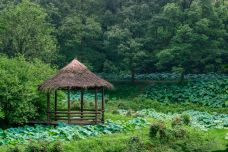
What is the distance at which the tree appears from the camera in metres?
38.8

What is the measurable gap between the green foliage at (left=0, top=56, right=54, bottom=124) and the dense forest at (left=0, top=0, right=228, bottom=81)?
11.2 m

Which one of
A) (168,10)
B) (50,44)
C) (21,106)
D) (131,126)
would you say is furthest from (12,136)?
(168,10)

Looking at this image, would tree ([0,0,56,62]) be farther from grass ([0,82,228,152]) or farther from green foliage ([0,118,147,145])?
green foliage ([0,118,147,145])

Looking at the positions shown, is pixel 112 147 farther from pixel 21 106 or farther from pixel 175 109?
pixel 175 109

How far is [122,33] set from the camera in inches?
1756

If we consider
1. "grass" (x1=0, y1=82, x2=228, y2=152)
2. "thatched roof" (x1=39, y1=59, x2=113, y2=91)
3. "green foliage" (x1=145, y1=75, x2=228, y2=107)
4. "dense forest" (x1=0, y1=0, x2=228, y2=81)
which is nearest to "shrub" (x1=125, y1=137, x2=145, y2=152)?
"grass" (x1=0, y1=82, x2=228, y2=152)

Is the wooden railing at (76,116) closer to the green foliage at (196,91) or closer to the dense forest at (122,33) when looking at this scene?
the dense forest at (122,33)

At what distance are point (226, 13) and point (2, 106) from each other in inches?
1046

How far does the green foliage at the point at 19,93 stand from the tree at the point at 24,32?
12.6 m

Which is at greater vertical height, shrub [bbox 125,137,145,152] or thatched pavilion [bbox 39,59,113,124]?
thatched pavilion [bbox 39,59,113,124]

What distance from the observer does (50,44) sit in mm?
39906

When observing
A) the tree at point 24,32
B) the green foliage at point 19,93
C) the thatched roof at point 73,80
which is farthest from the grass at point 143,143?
the tree at point 24,32

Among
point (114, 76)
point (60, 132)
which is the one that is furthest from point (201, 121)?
point (114, 76)

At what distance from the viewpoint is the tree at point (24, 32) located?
→ 38.8m
